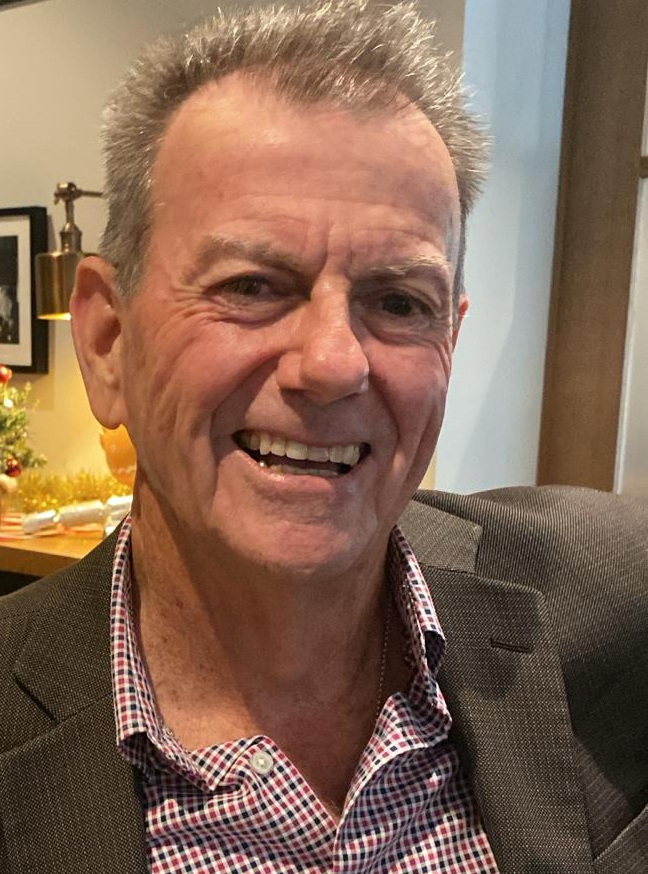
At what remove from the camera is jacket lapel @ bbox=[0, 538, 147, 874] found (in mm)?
831

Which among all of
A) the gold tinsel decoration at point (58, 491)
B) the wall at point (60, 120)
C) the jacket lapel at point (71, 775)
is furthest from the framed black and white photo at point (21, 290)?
the jacket lapel at point (71, 775)

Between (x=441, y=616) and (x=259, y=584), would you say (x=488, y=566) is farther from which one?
(x=259, y=584)

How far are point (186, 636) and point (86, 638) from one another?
0.12 m

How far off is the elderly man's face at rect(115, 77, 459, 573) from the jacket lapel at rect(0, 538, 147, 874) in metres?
0.21

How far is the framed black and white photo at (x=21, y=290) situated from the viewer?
2973 mm

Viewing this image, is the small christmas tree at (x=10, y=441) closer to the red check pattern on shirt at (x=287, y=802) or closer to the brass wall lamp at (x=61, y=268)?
the brass wall lamp at (x=61, y=268)

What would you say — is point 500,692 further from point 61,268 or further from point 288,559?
point 61,268

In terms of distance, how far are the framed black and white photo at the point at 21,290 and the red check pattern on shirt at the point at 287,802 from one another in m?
2.23

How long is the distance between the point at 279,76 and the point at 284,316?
0.25 metres

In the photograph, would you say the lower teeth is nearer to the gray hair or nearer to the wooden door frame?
the gray hair

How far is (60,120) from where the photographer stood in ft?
9.54

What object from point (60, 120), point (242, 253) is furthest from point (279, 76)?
point (60, 120)

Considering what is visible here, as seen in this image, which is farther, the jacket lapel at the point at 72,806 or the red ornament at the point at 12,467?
the red ornament at the point at 12,467

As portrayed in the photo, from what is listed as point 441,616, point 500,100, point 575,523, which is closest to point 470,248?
point 500,100
